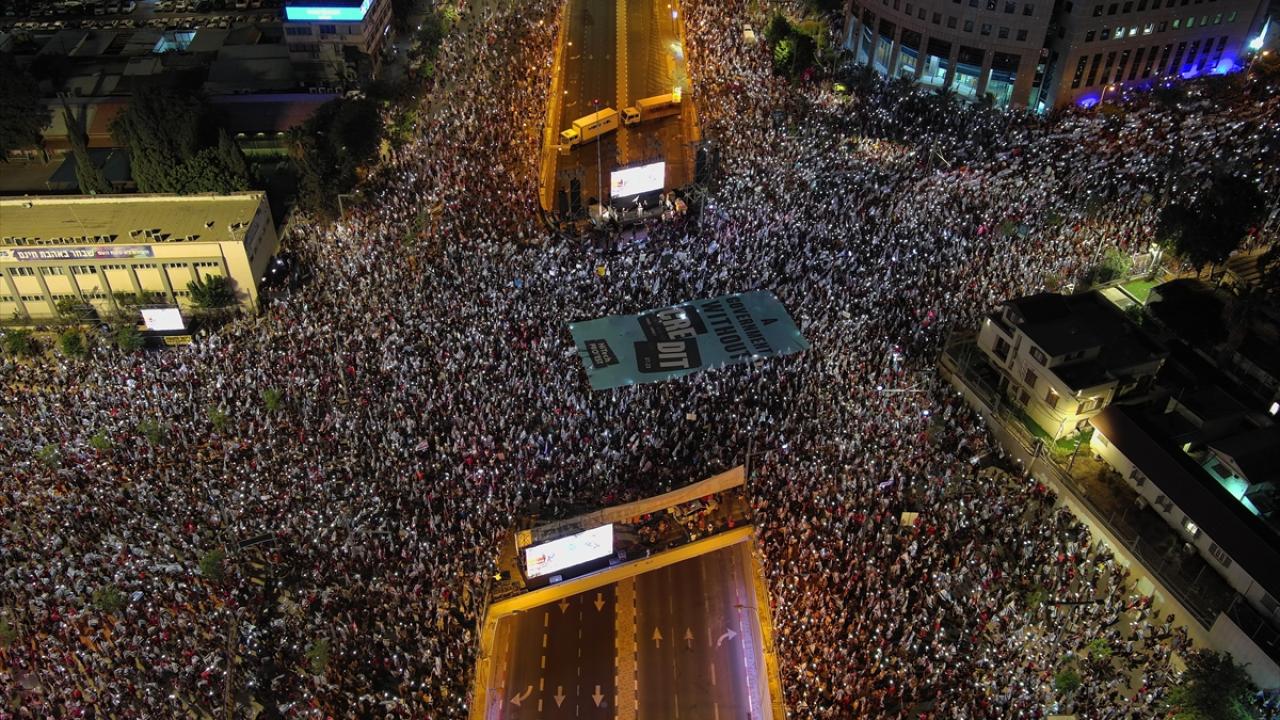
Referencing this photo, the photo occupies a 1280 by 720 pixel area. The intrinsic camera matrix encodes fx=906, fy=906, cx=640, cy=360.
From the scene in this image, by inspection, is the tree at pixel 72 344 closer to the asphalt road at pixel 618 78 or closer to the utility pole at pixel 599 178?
the utility pole at pixel 599 178

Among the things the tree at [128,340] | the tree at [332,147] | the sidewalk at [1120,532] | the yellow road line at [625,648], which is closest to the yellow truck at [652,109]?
the tree at [332,147]

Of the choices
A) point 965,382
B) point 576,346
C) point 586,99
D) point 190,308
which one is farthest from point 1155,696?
point 586,99

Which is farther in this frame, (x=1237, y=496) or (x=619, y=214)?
(x=619, y=214)

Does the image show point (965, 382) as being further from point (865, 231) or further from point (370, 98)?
point (370, 98)

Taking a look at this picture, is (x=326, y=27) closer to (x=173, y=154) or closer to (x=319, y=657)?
(x=173, y=154)

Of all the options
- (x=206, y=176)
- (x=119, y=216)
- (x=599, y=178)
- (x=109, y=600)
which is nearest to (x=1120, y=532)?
(x=109, y=600)

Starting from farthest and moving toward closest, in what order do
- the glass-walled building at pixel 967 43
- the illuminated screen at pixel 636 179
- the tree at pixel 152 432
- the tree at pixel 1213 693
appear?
the glass-walled building at pixel 967 43 < the illuminated screen at pixel 636 179 < the tree at pixel 152 432 < the tree at pixel 1213 693

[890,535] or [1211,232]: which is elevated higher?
[1211,232]

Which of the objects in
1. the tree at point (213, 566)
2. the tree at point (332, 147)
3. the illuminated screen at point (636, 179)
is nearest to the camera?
the tree at point (213, 566)
